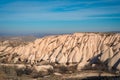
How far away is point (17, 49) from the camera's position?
90250mm

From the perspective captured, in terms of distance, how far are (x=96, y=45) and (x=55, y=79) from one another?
29.1 meters

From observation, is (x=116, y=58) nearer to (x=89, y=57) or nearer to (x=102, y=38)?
(x=89, y=57)

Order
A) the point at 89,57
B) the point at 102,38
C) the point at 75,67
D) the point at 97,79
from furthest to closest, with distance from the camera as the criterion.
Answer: the point at 102,38 < the point at 89,57 < the point at 75,67 < the point at 97,79

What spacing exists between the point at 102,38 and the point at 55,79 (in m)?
31.5

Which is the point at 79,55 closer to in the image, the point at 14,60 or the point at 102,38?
the point at 102,38

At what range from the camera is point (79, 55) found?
7850 cm

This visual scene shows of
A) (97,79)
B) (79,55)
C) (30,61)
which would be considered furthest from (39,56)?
(97,79)

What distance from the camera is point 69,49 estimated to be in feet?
272

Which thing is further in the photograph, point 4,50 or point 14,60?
point 4,50

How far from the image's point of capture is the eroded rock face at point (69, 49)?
76.4 metres

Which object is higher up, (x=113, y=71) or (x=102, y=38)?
(x=102, y=38)

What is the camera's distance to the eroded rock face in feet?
251

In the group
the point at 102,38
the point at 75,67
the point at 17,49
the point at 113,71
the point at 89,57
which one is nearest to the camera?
the point at 113,71

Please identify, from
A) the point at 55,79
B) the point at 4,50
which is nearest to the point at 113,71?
the point at 55,79
